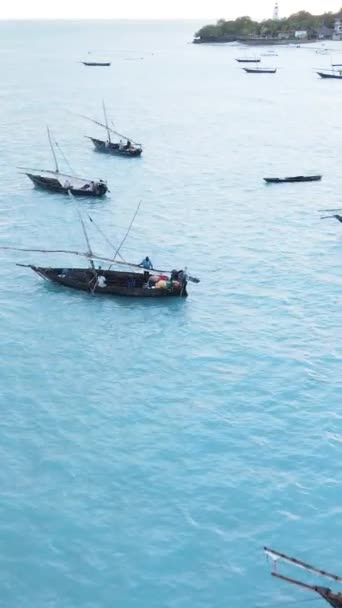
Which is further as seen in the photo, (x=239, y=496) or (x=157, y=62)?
(x=157, y=62)

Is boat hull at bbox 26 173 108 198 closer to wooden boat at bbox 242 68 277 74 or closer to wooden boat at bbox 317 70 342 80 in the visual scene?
wooden boat at bbox 317 70 342 80

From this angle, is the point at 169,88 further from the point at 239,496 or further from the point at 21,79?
the point at 239,496

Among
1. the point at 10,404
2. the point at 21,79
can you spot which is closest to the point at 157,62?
the point at 21,79

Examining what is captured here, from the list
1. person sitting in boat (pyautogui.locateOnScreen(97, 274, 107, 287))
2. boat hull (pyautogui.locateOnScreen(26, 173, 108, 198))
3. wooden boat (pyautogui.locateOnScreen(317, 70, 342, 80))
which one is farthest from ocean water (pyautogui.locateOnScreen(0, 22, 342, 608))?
wooden boat (pyautogui.locateOnScreen(317, 70, 342, 80))

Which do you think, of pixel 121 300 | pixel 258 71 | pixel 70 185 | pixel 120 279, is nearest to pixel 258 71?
pixel 258 71

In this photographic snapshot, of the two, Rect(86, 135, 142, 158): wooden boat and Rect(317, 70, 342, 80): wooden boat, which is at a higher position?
Rect(317, 70, 342, 80): wooden boat

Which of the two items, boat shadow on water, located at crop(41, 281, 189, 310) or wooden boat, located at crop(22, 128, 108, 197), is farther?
wooden boat, located at crop(22, 128, 108, 197)
